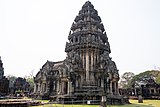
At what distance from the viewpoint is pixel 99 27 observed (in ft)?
128

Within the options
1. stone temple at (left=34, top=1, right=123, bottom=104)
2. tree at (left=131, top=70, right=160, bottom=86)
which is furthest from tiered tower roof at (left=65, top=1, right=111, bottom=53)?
tree at (left=131, top=70, right=160, bottom=86)

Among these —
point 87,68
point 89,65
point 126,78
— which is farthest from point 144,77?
point 87,68

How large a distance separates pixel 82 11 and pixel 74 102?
2140 cm

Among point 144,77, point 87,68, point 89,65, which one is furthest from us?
point 144,77

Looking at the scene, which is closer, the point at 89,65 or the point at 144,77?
the point at 89,65

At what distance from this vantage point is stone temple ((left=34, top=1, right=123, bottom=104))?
99.2 feet

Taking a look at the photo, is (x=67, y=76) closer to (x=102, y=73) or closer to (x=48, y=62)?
(x=102, y=73)

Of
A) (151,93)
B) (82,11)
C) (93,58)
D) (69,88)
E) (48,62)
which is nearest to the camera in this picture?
(69,88)

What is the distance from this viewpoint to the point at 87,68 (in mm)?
33438

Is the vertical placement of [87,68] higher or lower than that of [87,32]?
lower

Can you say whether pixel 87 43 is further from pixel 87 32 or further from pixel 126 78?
pixel 126 78

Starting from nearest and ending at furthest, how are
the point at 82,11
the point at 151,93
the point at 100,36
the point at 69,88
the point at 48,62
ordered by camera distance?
the point at 69,88 → the point at 100,36 → the point at 82,11 → the point at 48,62 → the point at 151,93

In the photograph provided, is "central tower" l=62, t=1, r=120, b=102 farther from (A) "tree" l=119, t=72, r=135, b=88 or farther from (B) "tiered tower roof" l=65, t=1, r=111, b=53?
(A) "tree" l=119, t=72, r=135, b=88

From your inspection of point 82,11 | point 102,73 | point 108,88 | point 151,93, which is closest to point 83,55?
point 102,73
